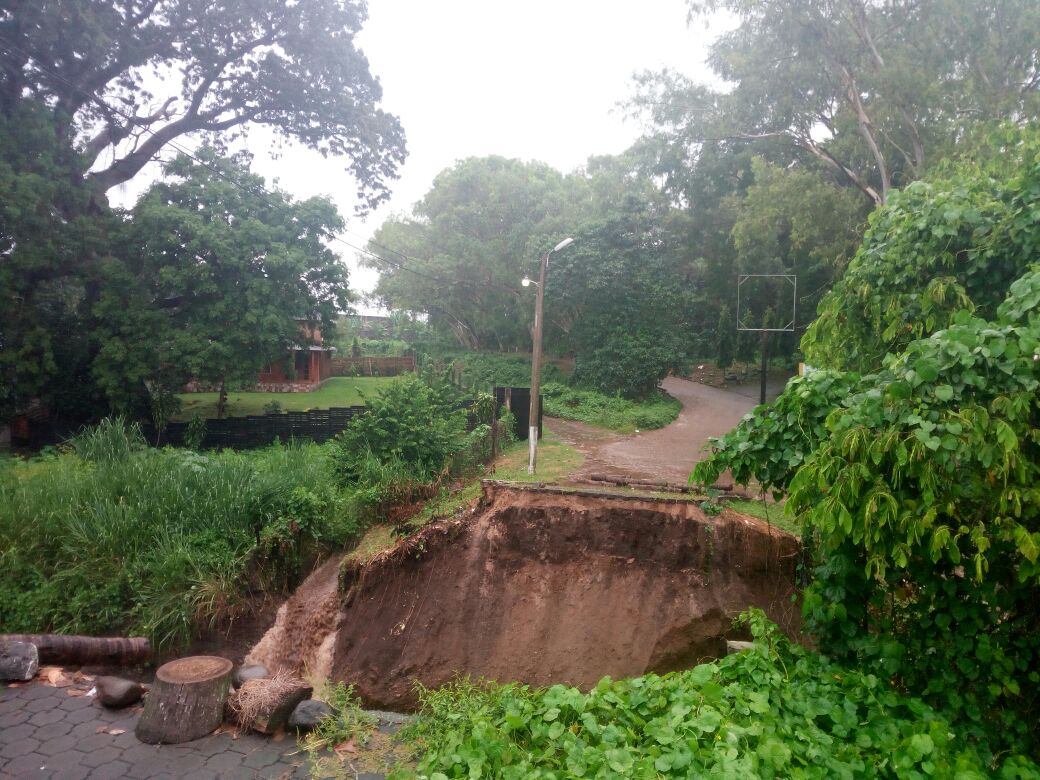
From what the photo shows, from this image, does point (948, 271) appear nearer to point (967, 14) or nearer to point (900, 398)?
point (900, 398)

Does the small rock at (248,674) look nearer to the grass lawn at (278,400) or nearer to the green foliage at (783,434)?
the green foliage at (783,434)

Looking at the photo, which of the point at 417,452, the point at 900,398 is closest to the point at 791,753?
the point at 900,398

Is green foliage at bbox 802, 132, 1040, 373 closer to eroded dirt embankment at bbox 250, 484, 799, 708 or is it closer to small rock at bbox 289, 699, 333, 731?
eroded dirt embankment at bbox 250, 484, 799, 708

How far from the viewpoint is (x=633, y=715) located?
3.52 m

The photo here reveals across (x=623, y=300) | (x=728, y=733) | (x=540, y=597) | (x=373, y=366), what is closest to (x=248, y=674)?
(x=540, y=597)

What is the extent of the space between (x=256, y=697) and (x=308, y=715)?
0.53 m

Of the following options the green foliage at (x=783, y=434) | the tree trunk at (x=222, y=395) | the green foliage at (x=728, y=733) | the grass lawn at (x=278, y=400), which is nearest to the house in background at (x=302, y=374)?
the grass lawn at (x=278, y=400)

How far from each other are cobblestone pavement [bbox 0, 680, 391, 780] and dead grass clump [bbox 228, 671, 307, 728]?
0.19m

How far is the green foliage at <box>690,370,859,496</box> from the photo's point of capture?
443 centimetres

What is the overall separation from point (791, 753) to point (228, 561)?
770 cm

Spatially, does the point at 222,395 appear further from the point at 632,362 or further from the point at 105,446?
the point at 632,362

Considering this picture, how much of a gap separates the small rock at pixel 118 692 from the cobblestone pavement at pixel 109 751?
0.10 m

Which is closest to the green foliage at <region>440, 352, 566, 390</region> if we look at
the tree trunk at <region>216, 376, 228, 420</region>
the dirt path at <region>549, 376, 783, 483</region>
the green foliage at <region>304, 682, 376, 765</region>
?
the dirt path at <region>549, 376, 783, 483</region>

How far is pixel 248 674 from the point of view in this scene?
24.7 ft
